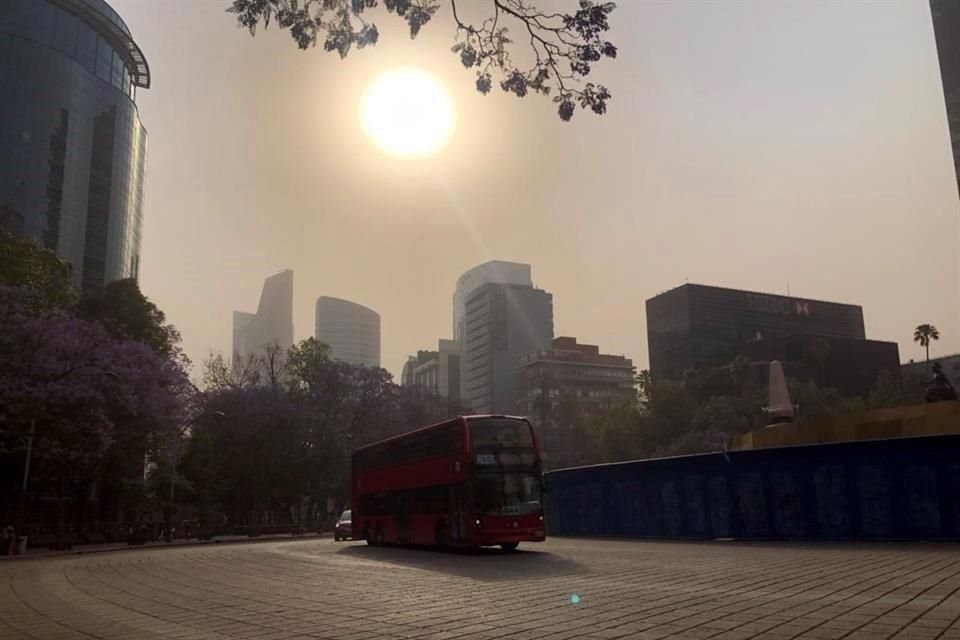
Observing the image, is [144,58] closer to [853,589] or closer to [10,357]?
[10,357]

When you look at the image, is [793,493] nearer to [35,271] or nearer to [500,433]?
[500,433]

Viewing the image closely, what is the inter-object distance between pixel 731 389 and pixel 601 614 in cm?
8541

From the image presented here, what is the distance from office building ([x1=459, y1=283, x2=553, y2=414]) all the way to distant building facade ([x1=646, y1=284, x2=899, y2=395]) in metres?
45.3

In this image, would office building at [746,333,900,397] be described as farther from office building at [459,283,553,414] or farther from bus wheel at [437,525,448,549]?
bus wheel at [437,525,448,549]

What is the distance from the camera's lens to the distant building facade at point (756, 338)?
116625mm

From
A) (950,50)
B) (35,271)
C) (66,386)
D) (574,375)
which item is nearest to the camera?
(66,386)

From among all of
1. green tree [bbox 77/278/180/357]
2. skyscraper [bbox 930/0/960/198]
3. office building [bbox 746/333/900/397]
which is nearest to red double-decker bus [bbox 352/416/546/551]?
green tree [bbox 77/278/180/357]

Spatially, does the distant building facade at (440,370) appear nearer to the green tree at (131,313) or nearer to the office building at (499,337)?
the office building at (499,337)

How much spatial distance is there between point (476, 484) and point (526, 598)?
9735 millimetres

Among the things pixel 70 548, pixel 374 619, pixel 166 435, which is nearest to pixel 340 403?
pixel 166 435

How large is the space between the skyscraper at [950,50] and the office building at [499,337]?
10245cm

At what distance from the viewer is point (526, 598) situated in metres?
11.1

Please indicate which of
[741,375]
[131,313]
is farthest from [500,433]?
[741,375]

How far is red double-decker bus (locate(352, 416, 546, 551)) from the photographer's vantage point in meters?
20.8
